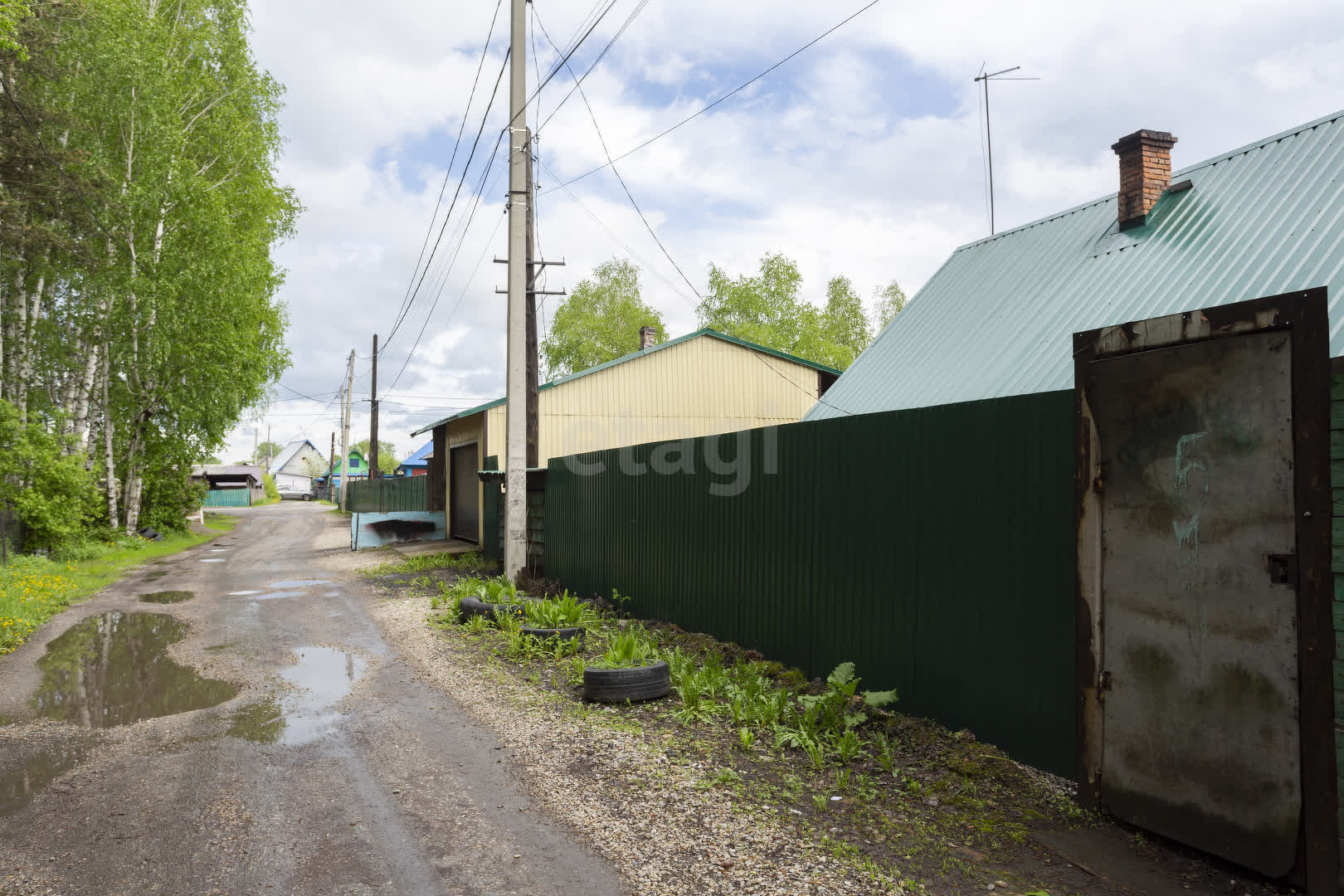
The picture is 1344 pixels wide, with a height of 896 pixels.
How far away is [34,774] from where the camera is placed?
16.0 ft

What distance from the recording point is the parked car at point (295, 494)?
95.7 meters

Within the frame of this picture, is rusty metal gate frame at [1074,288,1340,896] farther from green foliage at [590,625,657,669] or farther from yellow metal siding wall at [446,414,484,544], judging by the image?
yellow metal siding wall at [446,414,484,544]

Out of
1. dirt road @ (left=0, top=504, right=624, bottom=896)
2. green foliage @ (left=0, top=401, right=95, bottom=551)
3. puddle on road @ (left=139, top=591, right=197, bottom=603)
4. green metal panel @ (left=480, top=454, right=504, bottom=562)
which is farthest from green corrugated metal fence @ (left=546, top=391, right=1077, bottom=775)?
green foliage @ (left=0, top=401, right=95, bottom=551)

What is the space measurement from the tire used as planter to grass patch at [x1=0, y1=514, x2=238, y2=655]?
6.64 metres

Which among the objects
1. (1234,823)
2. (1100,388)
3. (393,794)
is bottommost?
(393,794)

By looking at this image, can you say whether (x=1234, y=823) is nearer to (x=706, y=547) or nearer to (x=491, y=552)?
(x=706, y=547)

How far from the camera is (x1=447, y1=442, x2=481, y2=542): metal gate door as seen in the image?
21859 millimetres

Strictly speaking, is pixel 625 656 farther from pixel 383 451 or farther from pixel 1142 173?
pixel 383 451

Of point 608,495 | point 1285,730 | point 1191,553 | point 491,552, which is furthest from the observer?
point 491,552

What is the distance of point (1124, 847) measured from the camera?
3.71 m

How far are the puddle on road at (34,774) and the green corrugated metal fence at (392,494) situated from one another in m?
20.2

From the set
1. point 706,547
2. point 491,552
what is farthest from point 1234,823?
point 491,552

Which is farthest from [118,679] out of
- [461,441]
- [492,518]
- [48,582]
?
[461,441]

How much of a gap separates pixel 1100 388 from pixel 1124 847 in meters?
2.15
